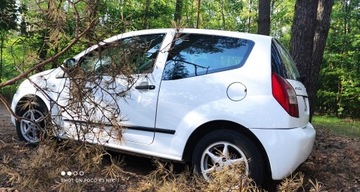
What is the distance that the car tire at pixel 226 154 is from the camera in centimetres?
323

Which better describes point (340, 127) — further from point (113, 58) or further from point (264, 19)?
point (113, 58)

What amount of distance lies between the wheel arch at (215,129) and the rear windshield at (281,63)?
0.64m

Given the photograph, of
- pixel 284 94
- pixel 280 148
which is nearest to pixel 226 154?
pixel 280 148

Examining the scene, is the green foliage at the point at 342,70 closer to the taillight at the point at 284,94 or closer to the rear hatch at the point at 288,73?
the rear hatch at the point at 288,73

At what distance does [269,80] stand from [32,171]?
2.16m

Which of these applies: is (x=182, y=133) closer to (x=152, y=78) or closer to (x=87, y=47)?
(x=152, y=78)

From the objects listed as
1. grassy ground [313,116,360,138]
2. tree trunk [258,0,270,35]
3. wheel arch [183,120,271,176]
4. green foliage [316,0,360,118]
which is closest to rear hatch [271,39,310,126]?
wheel arch [183,120,271,176]

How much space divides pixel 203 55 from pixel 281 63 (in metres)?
0.78

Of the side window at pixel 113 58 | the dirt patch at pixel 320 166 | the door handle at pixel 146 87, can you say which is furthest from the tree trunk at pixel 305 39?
the side window at pixel 113 58

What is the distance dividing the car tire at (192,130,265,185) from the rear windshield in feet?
2.36

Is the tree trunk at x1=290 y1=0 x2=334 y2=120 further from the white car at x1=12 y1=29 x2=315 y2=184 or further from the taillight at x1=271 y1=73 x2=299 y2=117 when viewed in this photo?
the taillight at x1=271 y1=73 x2=299 y2=117

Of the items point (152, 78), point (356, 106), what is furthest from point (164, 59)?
point (356, 106)

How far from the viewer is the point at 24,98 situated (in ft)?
14.0

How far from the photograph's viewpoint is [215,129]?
3447 millimetres
